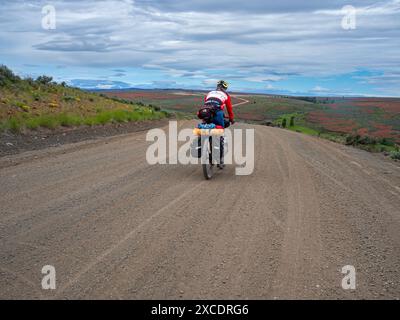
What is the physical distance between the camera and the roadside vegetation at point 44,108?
19.3m

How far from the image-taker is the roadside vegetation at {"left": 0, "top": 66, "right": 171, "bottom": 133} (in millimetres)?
19312

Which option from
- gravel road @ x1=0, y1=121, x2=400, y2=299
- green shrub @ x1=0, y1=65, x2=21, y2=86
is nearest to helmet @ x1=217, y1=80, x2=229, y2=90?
gravel road @ x1=0, y1=121, x2=400, y2=299

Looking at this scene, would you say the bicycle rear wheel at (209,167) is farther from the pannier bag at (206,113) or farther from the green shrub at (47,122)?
the green shrub at (47,122)

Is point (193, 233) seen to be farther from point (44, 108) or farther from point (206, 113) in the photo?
point (44, 108)

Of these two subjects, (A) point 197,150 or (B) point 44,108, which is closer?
(A) point 197,150

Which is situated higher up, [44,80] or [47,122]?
[44,80]

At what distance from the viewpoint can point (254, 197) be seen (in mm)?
9195

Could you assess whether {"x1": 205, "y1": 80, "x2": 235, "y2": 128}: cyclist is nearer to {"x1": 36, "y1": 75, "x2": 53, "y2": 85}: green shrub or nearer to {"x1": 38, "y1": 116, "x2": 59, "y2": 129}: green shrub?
{"x1": 38, "y1": 116, "x2": 59, "y2": 129}: green shrub

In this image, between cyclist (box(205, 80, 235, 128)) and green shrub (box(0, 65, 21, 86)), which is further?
green shrub (box(0, 65, 21, 86))

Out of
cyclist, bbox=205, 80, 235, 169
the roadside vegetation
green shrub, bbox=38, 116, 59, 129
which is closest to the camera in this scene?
cyclist, bbox=205, 80, 235, 169

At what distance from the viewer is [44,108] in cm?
2264

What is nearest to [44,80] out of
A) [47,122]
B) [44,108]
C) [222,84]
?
[44,108]

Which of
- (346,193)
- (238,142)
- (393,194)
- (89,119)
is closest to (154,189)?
(346,193)

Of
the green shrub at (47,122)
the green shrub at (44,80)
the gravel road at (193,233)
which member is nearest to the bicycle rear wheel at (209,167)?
the gravel road at (193,233)
